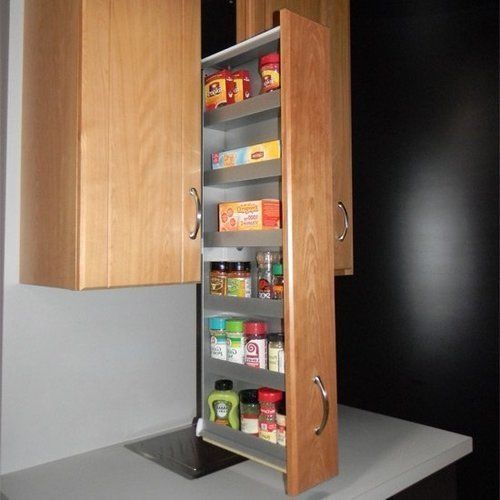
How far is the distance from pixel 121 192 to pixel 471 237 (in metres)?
1.35

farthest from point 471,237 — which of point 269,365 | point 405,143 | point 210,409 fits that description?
point 210,409

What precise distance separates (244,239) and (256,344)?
30 centimetres

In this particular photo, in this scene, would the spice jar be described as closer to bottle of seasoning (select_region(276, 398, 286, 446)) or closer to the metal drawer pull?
the metal drawer pull

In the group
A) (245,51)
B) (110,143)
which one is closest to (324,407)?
(110,143)

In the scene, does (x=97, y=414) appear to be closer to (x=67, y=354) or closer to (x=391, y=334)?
(x=67, y=354)

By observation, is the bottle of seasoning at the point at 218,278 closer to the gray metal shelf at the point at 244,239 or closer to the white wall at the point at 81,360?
the gray metal shelf at the point at 244,239

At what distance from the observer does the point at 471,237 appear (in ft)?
6.17

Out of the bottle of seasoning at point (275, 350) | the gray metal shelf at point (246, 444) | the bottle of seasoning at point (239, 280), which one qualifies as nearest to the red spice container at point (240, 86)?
the bottle of seasoning at point (239, 280)

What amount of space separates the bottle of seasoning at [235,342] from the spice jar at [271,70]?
0.69 m

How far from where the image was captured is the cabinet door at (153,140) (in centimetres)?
123

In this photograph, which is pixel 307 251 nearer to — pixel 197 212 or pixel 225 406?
pixel 197 212

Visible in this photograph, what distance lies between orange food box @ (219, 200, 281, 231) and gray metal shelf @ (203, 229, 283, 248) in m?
0.03

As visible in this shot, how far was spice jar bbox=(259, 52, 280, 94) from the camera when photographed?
1.34m

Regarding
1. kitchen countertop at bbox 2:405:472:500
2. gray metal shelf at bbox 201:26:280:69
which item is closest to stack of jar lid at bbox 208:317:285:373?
Answer: kitchen countertop at bbox 2:405:472:500
